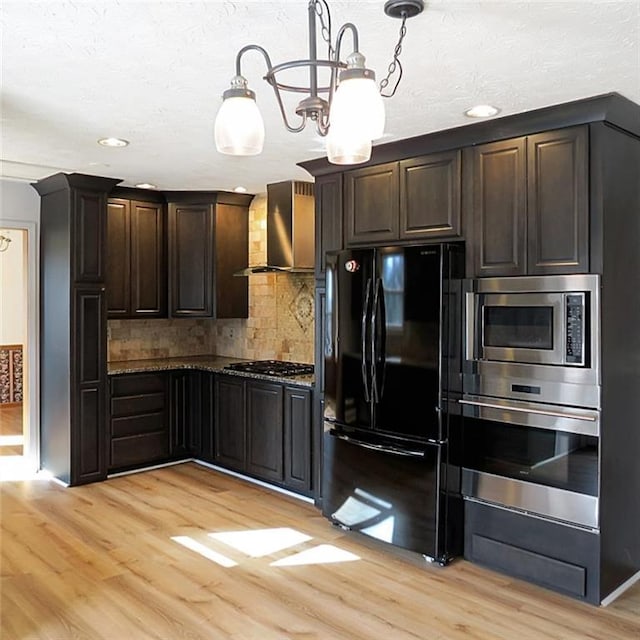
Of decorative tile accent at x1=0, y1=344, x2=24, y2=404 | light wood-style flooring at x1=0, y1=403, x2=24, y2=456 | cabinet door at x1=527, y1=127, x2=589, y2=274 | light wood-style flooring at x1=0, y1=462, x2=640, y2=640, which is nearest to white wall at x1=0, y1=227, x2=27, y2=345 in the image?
decorative tile accent at x1=0, y1=344, x2=24, y2=404

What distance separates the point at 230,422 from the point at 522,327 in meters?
2.83

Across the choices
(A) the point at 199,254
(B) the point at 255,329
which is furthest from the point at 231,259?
(B) the point at 255,329

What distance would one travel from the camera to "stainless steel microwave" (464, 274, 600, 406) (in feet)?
9.80

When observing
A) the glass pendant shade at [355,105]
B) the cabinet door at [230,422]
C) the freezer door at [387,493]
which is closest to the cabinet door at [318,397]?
the freezer door at [387,493]

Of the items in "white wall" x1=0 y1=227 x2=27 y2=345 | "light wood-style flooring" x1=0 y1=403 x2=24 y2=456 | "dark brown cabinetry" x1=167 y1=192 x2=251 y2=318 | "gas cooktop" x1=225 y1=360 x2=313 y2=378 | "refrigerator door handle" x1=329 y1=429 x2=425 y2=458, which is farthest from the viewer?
"white wall" x1=0 y1=227 x2=27 y2=345

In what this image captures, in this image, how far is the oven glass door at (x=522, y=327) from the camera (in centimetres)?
308

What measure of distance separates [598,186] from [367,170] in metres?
1.47

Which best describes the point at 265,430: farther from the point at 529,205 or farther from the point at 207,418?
the point at 529,205

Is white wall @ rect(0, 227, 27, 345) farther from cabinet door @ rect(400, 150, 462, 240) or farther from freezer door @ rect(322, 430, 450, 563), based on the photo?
cabinet door @ rect(400, 150, 462, 240)

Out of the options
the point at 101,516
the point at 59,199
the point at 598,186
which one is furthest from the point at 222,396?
the point at 598,186

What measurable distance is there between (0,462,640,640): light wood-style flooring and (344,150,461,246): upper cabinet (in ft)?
6.19

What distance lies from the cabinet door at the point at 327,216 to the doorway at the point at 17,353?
2478 millimetres

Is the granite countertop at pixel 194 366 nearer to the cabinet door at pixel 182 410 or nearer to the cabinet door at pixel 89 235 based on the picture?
the cabinet door at pixel 182 410

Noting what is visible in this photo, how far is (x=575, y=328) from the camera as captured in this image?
9.89ft
